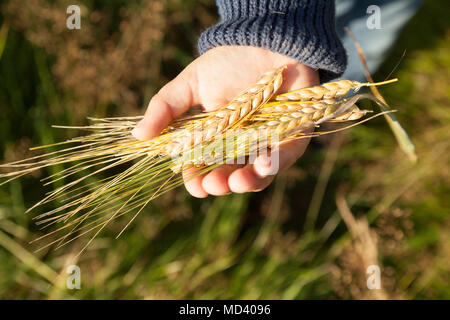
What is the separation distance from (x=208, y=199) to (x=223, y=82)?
2.69 feet

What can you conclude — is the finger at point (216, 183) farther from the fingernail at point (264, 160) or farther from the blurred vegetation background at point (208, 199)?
the blurred vegetation background at point (208, 199)

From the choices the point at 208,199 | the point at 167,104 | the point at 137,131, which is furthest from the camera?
the point at 208,199

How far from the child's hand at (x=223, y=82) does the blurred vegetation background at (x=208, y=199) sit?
572 millimetres

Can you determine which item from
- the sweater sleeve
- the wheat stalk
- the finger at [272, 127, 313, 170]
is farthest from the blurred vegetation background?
the wheat stalk

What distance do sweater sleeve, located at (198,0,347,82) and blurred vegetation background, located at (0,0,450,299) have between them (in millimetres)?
667

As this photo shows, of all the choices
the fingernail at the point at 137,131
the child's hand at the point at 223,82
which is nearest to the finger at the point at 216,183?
the child's hand at the point at 223,82

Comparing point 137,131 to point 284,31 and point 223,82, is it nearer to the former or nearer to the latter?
point 223,82

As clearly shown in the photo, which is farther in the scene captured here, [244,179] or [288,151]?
[288,151]

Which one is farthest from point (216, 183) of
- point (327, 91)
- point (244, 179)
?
point (327, 91)

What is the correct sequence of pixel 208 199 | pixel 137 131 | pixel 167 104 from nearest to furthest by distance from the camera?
1. pixel 137 131
2. pixel 167 104
3. pixel 208 199

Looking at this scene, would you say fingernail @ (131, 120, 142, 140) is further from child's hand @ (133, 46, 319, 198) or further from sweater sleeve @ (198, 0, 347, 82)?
sweater sleeve @ (198, 0, 347, 82)

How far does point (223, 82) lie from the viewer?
4.19 ft
